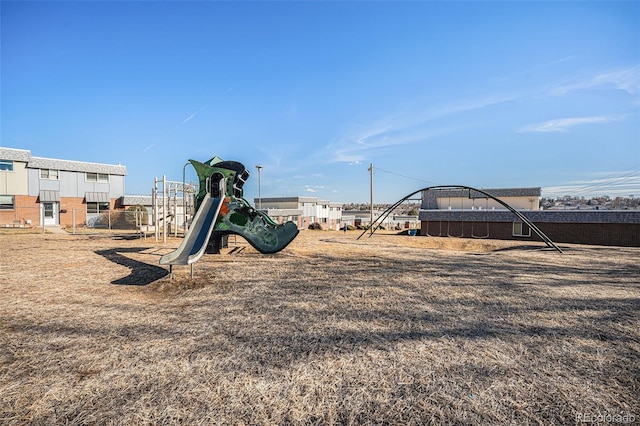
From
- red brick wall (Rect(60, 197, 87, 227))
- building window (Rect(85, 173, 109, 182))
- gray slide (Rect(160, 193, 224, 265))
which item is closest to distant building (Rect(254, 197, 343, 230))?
building window (Rect(85, 173, 109, 182))

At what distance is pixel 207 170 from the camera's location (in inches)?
498

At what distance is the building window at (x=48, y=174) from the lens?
31584mm

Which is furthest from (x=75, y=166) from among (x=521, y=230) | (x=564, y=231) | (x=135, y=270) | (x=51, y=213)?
(x=564, y=231)

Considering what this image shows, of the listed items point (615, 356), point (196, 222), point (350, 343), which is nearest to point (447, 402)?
point (350, 343)

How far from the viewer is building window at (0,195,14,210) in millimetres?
29406

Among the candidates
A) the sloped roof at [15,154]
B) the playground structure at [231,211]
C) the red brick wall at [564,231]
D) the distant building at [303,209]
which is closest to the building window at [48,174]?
the sloped roof at [15,154]

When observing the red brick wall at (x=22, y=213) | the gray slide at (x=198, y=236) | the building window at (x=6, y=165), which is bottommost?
the gray slide at (x=198, y=236)

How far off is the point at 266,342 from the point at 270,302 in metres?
2.11

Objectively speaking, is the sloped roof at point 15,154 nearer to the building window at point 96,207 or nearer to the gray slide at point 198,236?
the building window at point 96,207

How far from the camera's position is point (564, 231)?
2753 cm

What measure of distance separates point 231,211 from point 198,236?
77.9 inches

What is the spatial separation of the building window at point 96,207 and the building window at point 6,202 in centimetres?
605

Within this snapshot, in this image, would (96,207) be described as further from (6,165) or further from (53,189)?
(6,165)

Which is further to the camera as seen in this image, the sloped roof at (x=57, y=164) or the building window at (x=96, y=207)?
the building window at (x=96, y=207)
